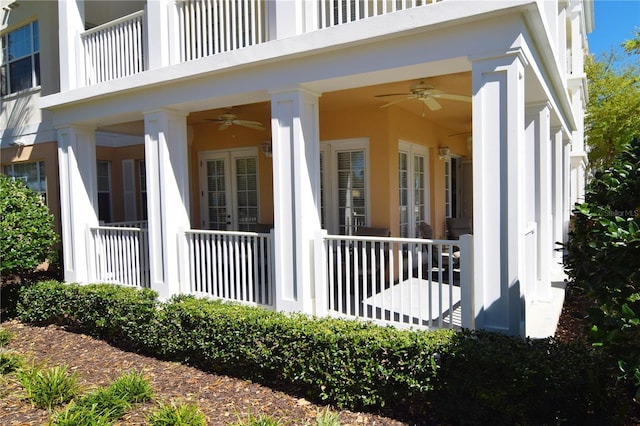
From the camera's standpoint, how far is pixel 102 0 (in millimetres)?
8602

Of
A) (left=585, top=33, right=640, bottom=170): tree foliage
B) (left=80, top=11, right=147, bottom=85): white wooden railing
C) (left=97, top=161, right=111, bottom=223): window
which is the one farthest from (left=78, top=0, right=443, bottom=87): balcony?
(left=585, top=33, right=640, bottom=170): tree foliage

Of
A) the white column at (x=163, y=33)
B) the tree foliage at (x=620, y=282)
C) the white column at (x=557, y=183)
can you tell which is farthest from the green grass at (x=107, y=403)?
the white column at (x=557, y=183)

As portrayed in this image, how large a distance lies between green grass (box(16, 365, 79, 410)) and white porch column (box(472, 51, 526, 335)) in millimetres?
4024

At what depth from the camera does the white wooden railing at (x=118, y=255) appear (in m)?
7.11

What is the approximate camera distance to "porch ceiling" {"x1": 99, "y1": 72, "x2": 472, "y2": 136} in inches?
244

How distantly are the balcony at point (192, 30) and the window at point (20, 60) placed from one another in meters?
3.16

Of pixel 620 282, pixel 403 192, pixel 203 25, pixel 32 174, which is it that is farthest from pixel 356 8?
pixel 32 174

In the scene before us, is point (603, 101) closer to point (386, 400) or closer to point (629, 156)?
point (629, 156)

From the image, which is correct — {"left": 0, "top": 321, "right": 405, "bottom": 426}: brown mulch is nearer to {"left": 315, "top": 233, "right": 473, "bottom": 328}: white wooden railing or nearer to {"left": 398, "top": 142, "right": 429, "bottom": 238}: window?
{"left": 315, "top": 233, "right": 473, "bottom": 328}: white wooden railing

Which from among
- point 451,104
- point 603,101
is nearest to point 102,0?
point 451,104

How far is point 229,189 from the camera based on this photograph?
Result: 9.43m

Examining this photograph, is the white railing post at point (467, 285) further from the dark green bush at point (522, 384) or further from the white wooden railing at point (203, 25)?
the white wooden railing at point (203, 25)

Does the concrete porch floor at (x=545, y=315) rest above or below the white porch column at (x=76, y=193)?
below

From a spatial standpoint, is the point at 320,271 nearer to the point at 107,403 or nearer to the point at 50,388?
the point at 107,403
